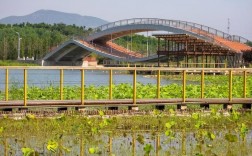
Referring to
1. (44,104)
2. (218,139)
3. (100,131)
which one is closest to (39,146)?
(100,131)

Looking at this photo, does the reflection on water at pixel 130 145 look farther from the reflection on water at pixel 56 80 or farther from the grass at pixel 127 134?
the reflection on water at pixel 56 80

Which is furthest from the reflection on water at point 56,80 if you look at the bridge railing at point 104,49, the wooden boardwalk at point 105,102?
the bridge railing at point 104,49

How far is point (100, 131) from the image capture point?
1079 cm

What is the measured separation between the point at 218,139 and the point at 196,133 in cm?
71

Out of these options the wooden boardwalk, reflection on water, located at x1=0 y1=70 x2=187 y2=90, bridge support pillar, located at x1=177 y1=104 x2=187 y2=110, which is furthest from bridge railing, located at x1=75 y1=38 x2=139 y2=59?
bridge support pillar, located at x1=177 y1=104 x2=187 y2=110

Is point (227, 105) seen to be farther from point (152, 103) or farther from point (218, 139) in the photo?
point (218, 139)

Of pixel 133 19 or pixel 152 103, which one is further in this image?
pixel 133 19

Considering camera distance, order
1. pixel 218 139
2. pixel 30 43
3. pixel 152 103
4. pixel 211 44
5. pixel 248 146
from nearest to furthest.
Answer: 1. pixel 248 146
2. pixel 218 139
3. pixel 152 103
4. pixel 211 44
5. pixel 30 43

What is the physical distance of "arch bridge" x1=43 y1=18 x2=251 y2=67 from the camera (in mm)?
50388

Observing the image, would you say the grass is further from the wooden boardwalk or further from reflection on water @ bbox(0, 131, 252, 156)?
the wooden boardwalk

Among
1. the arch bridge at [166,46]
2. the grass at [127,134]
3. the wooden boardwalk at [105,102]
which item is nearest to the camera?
the grass at [127,134]

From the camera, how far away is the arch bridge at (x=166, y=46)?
165ft

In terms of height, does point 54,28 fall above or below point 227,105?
above

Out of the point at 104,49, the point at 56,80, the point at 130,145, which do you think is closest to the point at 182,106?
the point at 130,145
